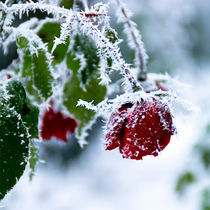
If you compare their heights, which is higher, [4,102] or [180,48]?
[180,48]

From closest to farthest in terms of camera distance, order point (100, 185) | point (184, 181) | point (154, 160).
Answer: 1. point (184, 181)
2. point (154, 160)
3. point (100, 185)

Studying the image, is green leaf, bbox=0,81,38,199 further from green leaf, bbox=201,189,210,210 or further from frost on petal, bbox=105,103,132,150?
green leaf, bbox=201,189,210,210

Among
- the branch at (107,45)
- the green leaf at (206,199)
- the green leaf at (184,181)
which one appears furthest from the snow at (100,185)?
the branch at (107,45)

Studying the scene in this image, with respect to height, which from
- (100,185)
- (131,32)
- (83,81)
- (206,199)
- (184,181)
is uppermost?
(100,185)

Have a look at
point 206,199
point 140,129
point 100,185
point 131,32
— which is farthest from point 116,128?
point 100,185

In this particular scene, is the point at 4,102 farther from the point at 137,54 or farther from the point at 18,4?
the point at 137,54

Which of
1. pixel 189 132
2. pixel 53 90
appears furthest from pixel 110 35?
pixel 189 132

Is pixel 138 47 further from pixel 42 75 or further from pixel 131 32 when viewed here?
pixel 42 75
